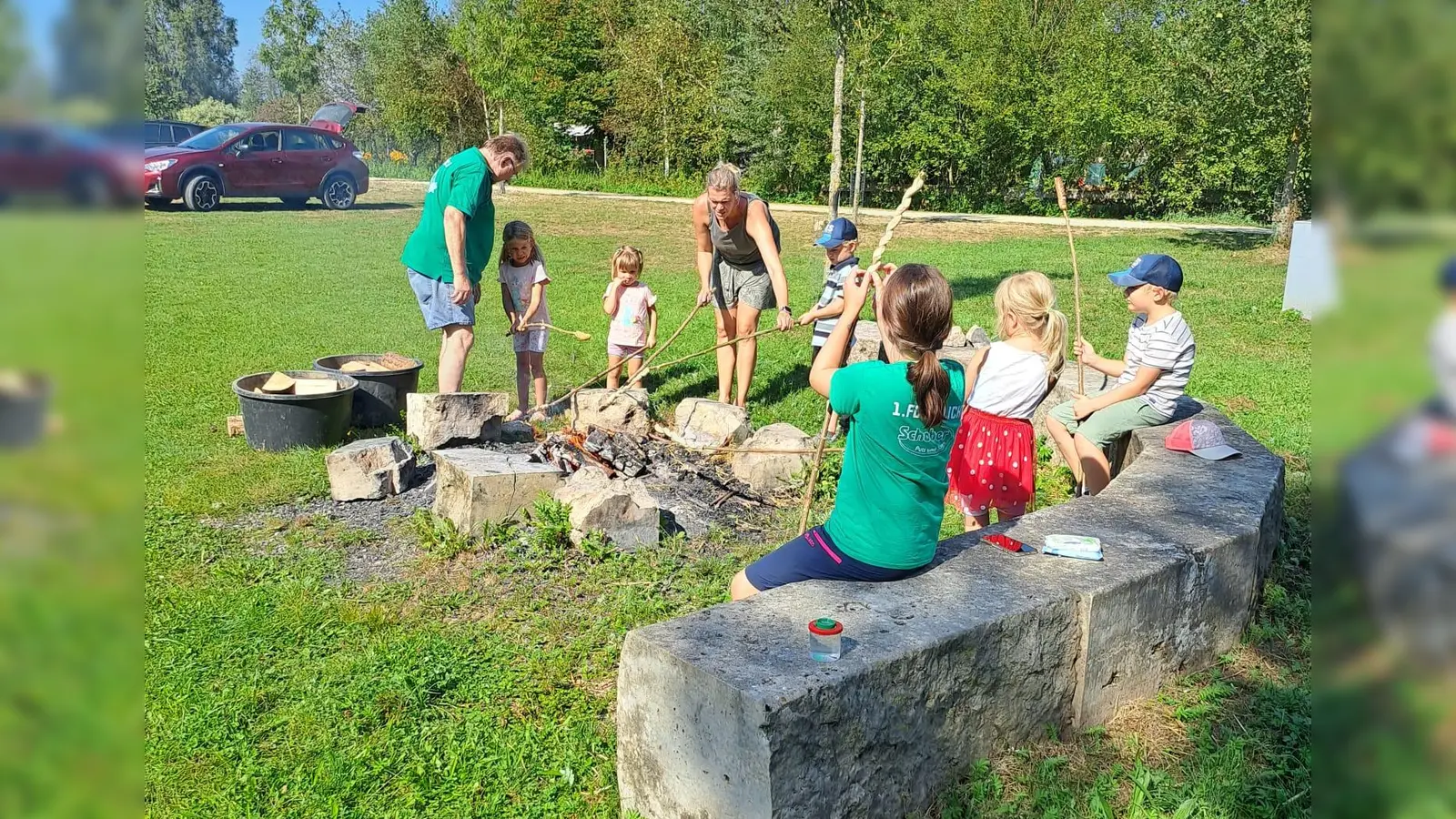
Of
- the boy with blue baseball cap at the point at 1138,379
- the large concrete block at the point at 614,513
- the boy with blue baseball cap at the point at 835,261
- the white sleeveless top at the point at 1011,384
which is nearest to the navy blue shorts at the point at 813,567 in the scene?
the large concrete block at the point at 614,513

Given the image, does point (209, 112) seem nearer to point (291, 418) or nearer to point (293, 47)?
point (293, 47)

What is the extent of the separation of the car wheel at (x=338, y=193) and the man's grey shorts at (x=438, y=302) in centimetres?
1513

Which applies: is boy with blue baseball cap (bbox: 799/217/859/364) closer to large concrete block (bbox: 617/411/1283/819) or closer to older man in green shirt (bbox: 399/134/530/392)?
older man in green shirt (bbox: 399/134/530/392)

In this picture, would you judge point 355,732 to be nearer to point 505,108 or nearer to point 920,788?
point 920,788

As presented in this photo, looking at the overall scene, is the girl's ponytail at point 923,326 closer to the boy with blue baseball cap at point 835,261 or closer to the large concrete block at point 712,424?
the large concrete block at point 712,424

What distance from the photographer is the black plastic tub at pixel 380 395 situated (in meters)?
6.16

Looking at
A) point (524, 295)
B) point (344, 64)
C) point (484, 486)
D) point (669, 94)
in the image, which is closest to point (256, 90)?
point (344, 64)

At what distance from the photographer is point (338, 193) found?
19.7m

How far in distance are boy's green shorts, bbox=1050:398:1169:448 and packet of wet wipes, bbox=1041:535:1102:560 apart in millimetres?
1783

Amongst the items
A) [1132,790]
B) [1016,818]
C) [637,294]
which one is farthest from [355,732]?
[637,294]

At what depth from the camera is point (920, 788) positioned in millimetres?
2707

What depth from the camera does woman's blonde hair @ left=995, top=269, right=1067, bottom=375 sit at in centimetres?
445
